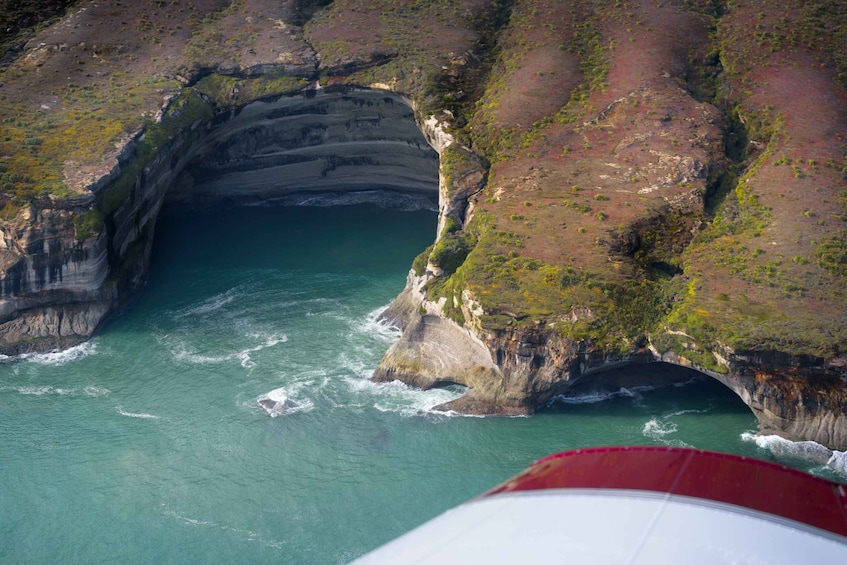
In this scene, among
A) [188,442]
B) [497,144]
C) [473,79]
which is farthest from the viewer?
[473,79]

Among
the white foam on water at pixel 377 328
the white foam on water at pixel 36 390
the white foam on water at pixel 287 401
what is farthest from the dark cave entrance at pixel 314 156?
the white foam on water at pixel 287 401

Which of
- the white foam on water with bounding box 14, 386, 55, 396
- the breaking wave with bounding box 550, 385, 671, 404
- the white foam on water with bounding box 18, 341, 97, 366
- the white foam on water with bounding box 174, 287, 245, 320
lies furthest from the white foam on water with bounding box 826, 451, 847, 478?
the white foam on water with bounding box 18, 341, 97, 366

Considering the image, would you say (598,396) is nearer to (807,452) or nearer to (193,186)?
(807,452)

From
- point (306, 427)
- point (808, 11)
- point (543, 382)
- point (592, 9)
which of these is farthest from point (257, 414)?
point (808, 11)

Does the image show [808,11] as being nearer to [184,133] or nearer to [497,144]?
[497,144]

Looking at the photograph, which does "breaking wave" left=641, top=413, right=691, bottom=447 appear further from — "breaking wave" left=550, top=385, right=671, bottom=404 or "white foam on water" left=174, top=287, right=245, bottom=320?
"white foam on water" left=174, top=287, right=245, bottom=320
